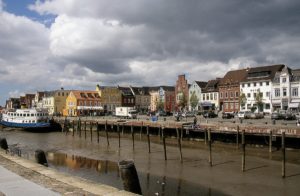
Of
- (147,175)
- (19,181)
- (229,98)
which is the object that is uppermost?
(229,98)

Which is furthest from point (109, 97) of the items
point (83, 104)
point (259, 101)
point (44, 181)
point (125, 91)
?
point (44, 181)

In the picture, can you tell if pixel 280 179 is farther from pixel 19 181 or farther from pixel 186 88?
pixel 186 88

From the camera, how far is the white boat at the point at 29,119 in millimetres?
69000

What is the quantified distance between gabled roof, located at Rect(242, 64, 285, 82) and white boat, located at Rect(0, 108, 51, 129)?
45876 mm

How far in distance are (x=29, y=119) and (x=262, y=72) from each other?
51199mm

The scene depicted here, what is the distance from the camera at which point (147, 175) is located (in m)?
24.4

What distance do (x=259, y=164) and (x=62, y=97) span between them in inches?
4272

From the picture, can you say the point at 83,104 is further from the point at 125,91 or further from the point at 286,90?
the point at 286,90

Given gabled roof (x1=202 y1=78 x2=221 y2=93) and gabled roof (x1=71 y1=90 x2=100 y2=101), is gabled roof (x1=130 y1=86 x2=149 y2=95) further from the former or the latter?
gabled roof (x1=202 y1=78 x2=221 y2=93)

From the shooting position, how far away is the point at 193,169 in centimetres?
2614

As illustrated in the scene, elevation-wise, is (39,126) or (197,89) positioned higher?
(197,89)

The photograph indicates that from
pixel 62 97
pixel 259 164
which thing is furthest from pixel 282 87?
pixel 62 97

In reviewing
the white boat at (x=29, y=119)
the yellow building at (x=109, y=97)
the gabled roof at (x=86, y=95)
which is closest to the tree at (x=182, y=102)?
the yellow building at (x=109, y=97)

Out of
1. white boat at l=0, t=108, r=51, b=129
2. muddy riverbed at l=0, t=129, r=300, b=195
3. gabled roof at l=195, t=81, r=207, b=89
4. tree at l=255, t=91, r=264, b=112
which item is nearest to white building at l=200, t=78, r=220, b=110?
gabled roof at l=195, t=81, r=207, b=89
